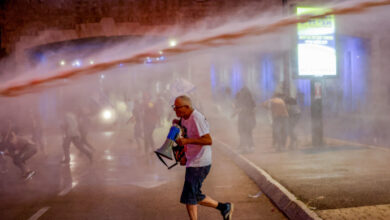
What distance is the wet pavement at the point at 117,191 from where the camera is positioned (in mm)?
6309

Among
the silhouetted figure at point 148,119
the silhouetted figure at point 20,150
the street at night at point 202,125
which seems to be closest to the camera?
the street at night at point 202,125

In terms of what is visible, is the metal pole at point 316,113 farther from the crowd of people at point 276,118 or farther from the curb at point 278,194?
the curb at point 278,194

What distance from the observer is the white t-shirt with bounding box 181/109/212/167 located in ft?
16.9

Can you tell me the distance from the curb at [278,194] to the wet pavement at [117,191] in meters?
0.12

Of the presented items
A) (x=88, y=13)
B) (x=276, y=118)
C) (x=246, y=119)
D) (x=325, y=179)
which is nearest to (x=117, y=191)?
(x=325, y=179)

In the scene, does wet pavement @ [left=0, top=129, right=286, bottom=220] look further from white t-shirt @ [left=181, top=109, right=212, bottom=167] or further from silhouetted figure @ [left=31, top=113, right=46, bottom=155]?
silhouetted figure @ [left=31, top=113, right=46, bottom=155]

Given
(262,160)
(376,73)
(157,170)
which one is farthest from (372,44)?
(157,170)

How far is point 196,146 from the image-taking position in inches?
205

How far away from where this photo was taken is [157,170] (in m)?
10.2

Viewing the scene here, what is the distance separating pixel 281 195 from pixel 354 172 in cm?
218

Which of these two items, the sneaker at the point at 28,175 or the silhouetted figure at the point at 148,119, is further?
the silhouetted figure at the point at 148,119

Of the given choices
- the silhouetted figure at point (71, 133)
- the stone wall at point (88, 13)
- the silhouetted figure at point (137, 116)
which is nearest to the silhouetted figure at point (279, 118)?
the silhouetted figure at point (137, 116)

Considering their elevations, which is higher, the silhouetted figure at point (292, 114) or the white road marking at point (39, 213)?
the silhouetted figure at point (292, 114)

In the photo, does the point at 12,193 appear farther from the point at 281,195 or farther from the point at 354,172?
the point at 354,172
